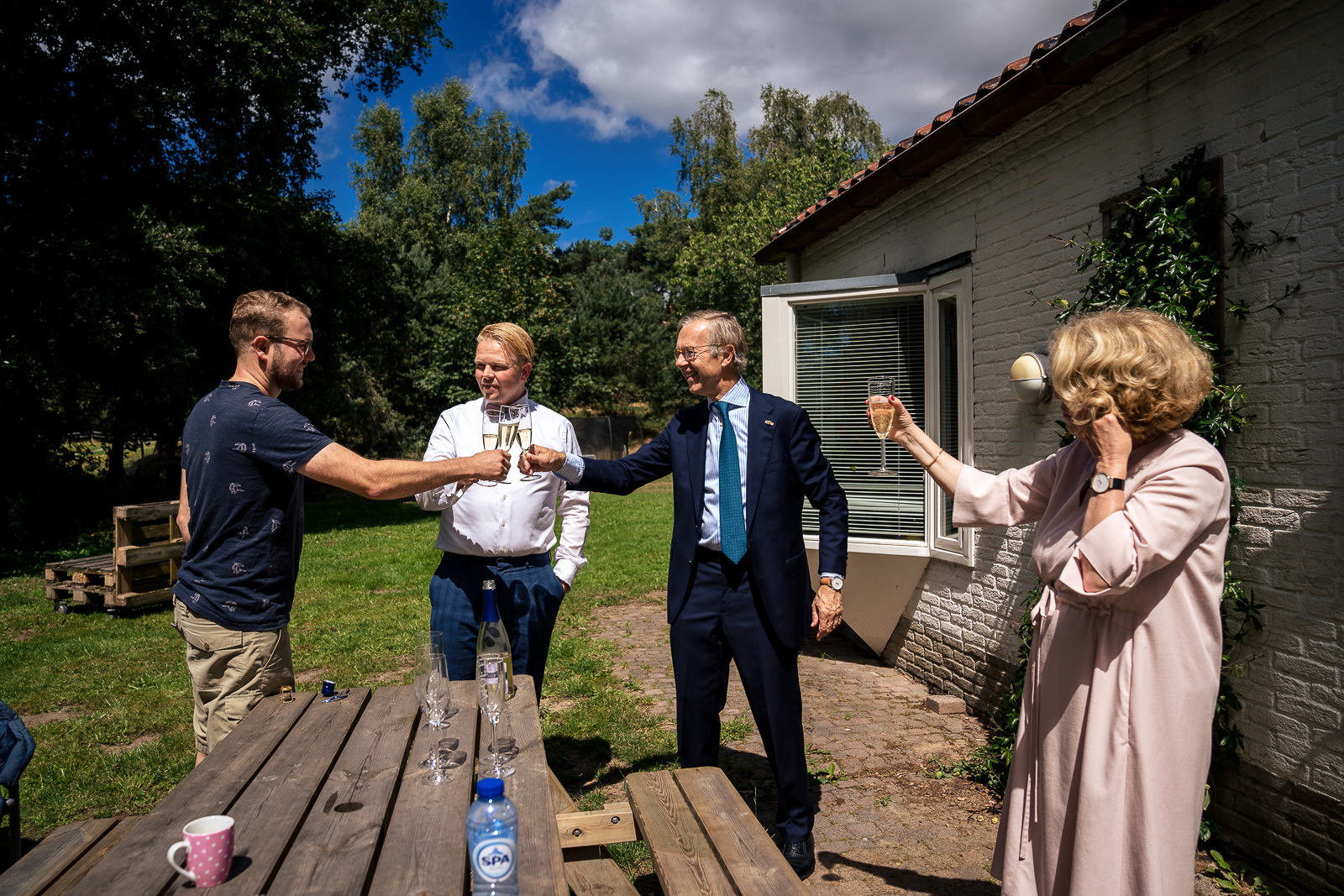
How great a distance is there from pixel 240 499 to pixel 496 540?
101 cm

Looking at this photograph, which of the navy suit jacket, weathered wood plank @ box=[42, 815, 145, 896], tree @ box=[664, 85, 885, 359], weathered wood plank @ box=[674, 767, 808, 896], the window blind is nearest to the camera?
weathered wood plank @ box=[42, 815, 145, 896]

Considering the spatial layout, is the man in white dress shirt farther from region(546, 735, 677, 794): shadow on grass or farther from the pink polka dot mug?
the pink polka dot mug

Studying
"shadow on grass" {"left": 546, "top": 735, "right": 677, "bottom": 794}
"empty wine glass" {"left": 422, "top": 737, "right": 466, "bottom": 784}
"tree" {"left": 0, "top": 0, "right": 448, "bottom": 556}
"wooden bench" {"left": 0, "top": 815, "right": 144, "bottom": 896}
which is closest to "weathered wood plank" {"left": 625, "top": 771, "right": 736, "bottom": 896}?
"empty wine glass" {"left": 422, "top": 737, "right": 466, "bottom": 784}

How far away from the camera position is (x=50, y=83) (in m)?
11.3

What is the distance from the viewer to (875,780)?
4.36m

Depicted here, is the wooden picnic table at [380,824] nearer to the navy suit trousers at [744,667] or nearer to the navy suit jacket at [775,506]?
the navy suit trousers at [744,667]

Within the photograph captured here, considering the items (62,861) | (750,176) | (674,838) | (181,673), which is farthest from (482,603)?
(750,176)

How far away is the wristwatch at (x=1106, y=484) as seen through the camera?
1.97m

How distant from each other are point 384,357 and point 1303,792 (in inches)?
1012

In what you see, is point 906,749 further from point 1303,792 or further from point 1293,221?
point 1293,221

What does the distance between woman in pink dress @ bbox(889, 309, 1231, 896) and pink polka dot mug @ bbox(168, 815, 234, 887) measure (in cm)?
197

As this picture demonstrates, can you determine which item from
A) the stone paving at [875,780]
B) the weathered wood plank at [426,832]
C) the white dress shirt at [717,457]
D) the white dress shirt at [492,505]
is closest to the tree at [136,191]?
the stone paving at [875,780]

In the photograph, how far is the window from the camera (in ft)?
19.1

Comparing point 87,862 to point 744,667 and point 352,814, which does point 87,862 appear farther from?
point 744,667
